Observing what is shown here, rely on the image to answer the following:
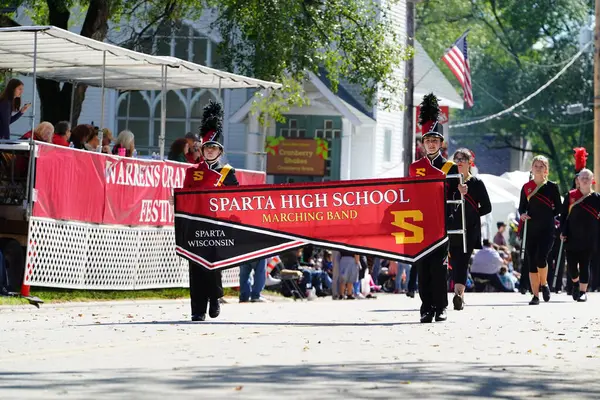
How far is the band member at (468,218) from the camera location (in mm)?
18641

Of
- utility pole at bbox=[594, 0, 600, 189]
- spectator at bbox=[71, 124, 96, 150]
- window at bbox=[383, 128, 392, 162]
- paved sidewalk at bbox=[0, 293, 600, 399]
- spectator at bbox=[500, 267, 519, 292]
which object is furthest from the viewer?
window at bbox=[383, 128, 392, 162]

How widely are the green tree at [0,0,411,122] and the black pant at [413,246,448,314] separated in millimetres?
13561

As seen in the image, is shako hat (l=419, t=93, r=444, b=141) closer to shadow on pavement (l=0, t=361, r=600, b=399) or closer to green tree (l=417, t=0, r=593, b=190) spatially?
shadow on pavement (l=0, t=361, r=600, b=399)

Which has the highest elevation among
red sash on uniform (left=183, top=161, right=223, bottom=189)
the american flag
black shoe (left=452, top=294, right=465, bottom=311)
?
the american flag

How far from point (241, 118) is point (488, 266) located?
10938mm

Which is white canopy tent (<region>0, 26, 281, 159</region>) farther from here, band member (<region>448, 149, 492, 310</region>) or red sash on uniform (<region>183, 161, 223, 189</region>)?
band member (<region>448, 149, 492, 310</region>)

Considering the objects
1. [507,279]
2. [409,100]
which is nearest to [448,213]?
[507,279]

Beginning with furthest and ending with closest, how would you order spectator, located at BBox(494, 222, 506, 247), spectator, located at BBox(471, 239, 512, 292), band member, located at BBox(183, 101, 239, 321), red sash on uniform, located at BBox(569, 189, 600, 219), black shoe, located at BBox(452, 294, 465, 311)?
1. spectator, located at BBox(494, 222, 506, 247)
2. spectator, located at BBox(471, 239, 512, 292)
3. red sash on uniform, located at BBox(569, 189, 600, 219)
4. black shoe, located at BBox(452, 294, 465, 311)
5. band member, located at BBox(183, 101, 239, 321)

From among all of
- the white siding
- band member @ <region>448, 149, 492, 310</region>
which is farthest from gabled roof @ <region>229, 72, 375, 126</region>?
band member @ <region>448, 149, 492, 310</region>

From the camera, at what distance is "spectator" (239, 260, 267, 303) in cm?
2367

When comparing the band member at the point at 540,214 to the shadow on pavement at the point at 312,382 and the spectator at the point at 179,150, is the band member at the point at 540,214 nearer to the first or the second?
the spectator at the point at 179,150

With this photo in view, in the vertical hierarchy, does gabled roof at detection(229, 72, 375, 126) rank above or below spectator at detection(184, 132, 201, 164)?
above

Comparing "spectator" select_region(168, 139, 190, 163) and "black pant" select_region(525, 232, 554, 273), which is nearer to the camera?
"black pant" select_region(525, 232, 554, 273)

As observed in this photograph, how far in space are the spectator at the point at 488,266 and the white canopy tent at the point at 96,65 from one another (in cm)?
959
